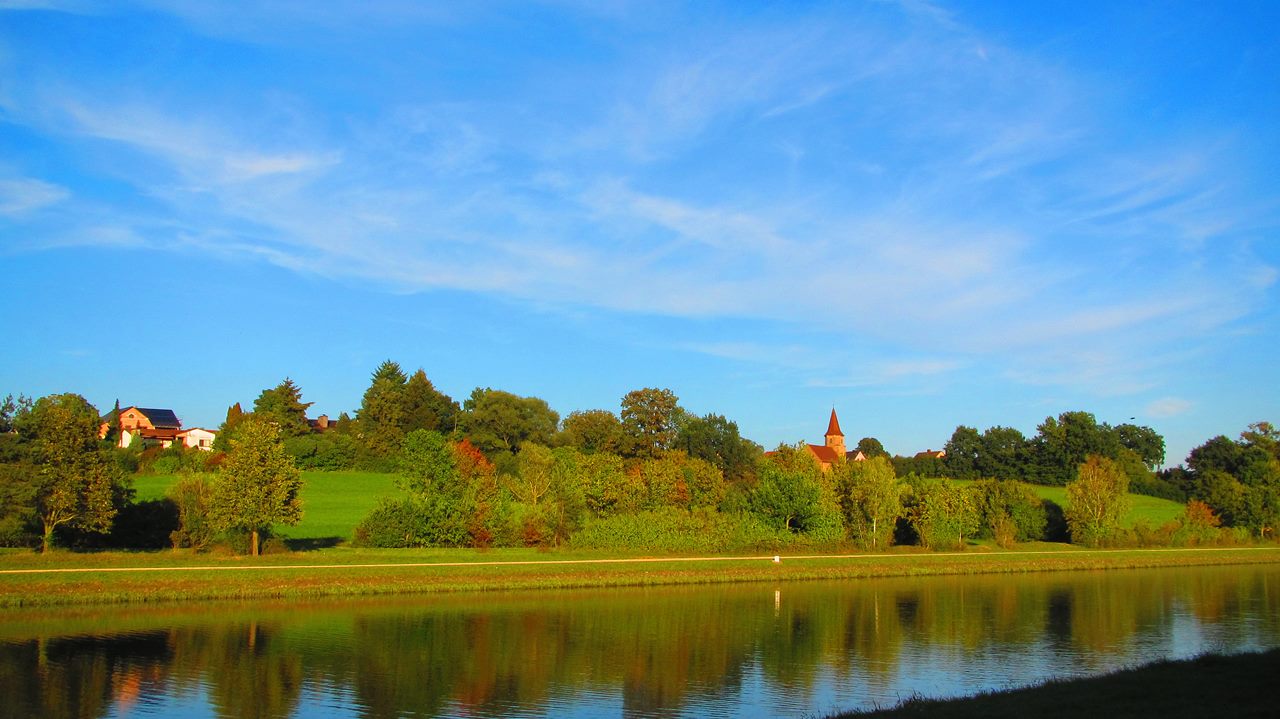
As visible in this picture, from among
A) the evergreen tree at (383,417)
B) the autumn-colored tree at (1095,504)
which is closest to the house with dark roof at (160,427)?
the evergreen tree at (383,417)

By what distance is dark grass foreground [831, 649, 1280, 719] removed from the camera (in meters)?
14.9

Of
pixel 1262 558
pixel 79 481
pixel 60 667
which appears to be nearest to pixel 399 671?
pixel 60 667

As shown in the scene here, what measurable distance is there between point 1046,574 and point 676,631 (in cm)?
3462

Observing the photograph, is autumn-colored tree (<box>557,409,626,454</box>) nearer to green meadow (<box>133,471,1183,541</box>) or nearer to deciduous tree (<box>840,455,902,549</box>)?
green meadow (<box>133,471,1183,541</box>)

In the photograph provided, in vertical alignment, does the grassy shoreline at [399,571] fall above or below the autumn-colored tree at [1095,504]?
below

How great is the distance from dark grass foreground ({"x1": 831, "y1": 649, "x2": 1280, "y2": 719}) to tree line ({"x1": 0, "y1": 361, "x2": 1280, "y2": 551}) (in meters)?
36.4

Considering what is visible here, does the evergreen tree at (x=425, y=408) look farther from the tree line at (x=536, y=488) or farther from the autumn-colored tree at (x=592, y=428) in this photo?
the autumn-colored tree at (x=592, y=428)

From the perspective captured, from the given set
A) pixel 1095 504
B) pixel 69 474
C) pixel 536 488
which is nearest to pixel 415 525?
pixel 536 488

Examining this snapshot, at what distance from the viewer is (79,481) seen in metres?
42.5

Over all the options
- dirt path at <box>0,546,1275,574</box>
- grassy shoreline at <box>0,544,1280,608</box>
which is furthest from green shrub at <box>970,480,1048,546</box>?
grassy shoreline at <box>0,544,1280,608</box>

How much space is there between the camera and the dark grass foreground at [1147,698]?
48.8 feet

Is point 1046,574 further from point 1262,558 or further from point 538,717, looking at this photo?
point 538,717

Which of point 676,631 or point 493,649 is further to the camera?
point 676,631

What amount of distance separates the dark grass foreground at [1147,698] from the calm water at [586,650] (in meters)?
3.66
